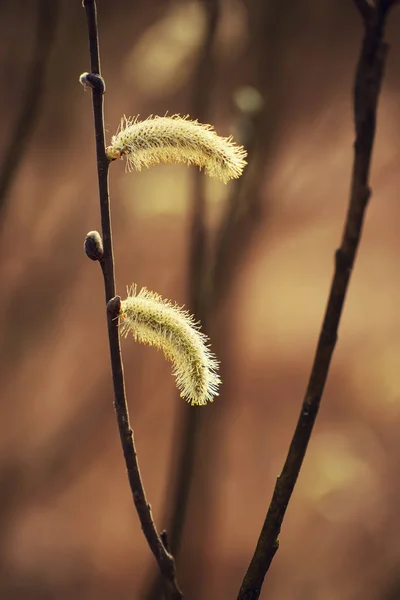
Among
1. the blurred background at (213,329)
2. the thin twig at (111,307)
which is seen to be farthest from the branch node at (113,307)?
the blurred background at (213,329)

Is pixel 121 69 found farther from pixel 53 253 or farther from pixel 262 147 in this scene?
pixel 262 147

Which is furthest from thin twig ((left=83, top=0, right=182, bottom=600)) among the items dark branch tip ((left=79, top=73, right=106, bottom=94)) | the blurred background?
the blurred background

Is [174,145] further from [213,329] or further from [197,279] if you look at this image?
[213,329]

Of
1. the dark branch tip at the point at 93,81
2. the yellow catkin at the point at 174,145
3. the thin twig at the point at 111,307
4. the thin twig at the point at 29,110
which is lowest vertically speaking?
the thin twig at the point at 111,307

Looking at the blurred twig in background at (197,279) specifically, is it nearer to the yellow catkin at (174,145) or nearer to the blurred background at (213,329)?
the blurred background at (213,329)

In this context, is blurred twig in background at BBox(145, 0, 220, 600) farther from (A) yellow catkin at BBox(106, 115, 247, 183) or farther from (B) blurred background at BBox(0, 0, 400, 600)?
(A) yellow catkin at BBox(106, 115, 247, 183)

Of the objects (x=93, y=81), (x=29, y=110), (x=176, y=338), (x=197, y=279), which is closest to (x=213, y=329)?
(x=197, y=279)
